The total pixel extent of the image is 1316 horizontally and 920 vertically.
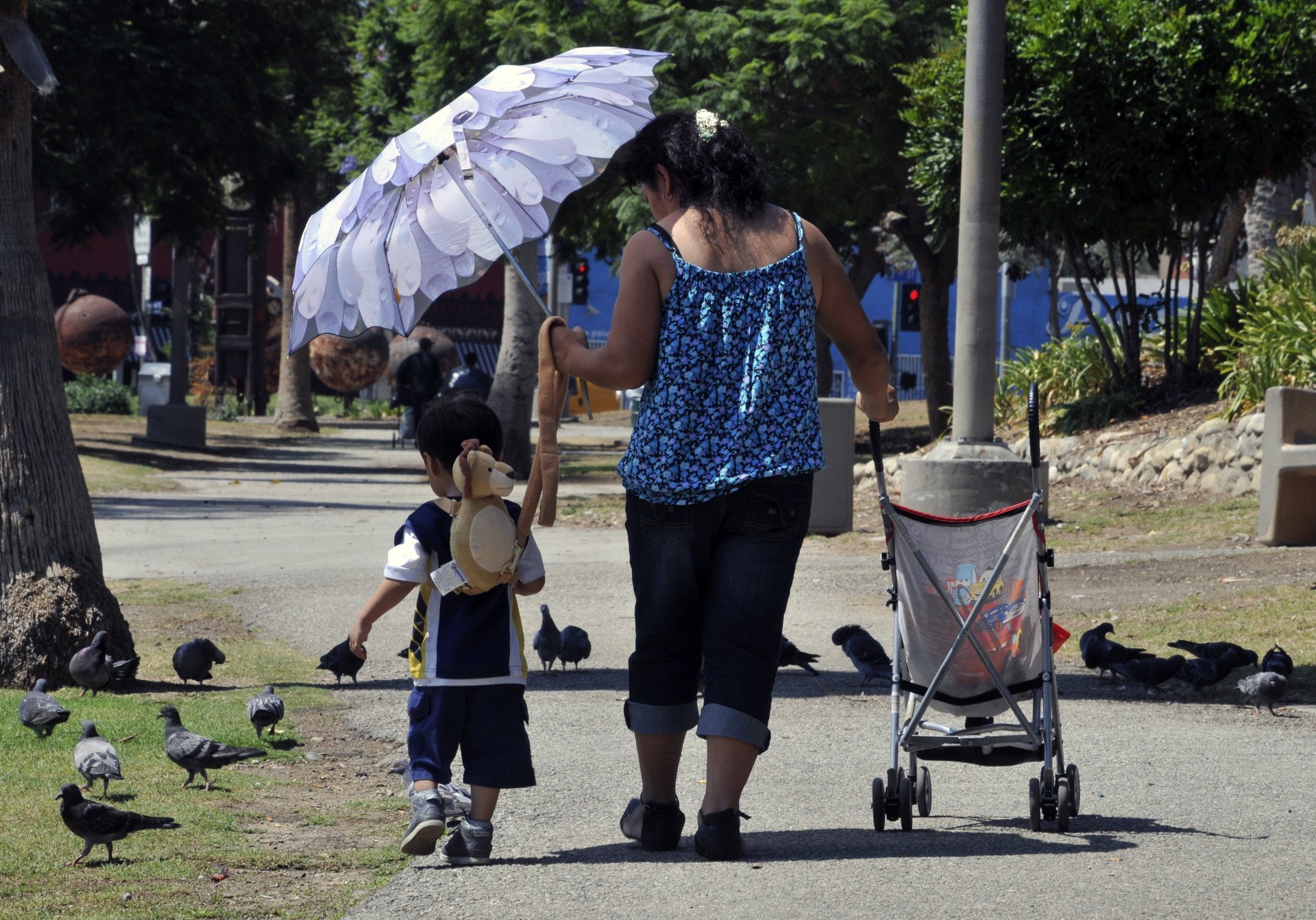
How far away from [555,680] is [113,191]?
1715 cm

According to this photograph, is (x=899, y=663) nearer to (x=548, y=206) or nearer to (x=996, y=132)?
(x=548, y=206)

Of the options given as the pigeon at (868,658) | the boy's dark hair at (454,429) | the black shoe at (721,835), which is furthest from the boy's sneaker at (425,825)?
the pigeon at (868,658)

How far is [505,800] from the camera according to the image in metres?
4.92

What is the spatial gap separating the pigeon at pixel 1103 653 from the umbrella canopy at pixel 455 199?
3.50m

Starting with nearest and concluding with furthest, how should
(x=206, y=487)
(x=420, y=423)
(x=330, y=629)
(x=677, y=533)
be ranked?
(x=677, y=533) < (x=420, y=423) < (x=330, y=629) < (x=206, y=487)

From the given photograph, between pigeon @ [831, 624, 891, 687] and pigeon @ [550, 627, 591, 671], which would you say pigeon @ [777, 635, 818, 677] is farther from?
pigeon @ [550, 627, 591, 671]

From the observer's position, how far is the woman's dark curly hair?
4141 millimetres

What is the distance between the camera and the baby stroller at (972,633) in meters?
4.51

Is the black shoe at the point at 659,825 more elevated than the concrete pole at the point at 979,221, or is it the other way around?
the concrete pole at the point at 979,221

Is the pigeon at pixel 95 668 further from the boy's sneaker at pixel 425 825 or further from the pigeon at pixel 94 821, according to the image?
the boy's sneaker at pixel 425 825

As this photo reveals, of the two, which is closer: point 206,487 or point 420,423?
point 420,423

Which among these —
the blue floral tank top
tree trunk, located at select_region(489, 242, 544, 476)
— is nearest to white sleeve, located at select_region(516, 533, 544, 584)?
the blue floral tank top

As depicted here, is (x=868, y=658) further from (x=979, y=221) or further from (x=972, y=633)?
(x=979, y=221)

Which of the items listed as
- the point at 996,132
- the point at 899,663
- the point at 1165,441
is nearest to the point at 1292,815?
the point at 899,663
